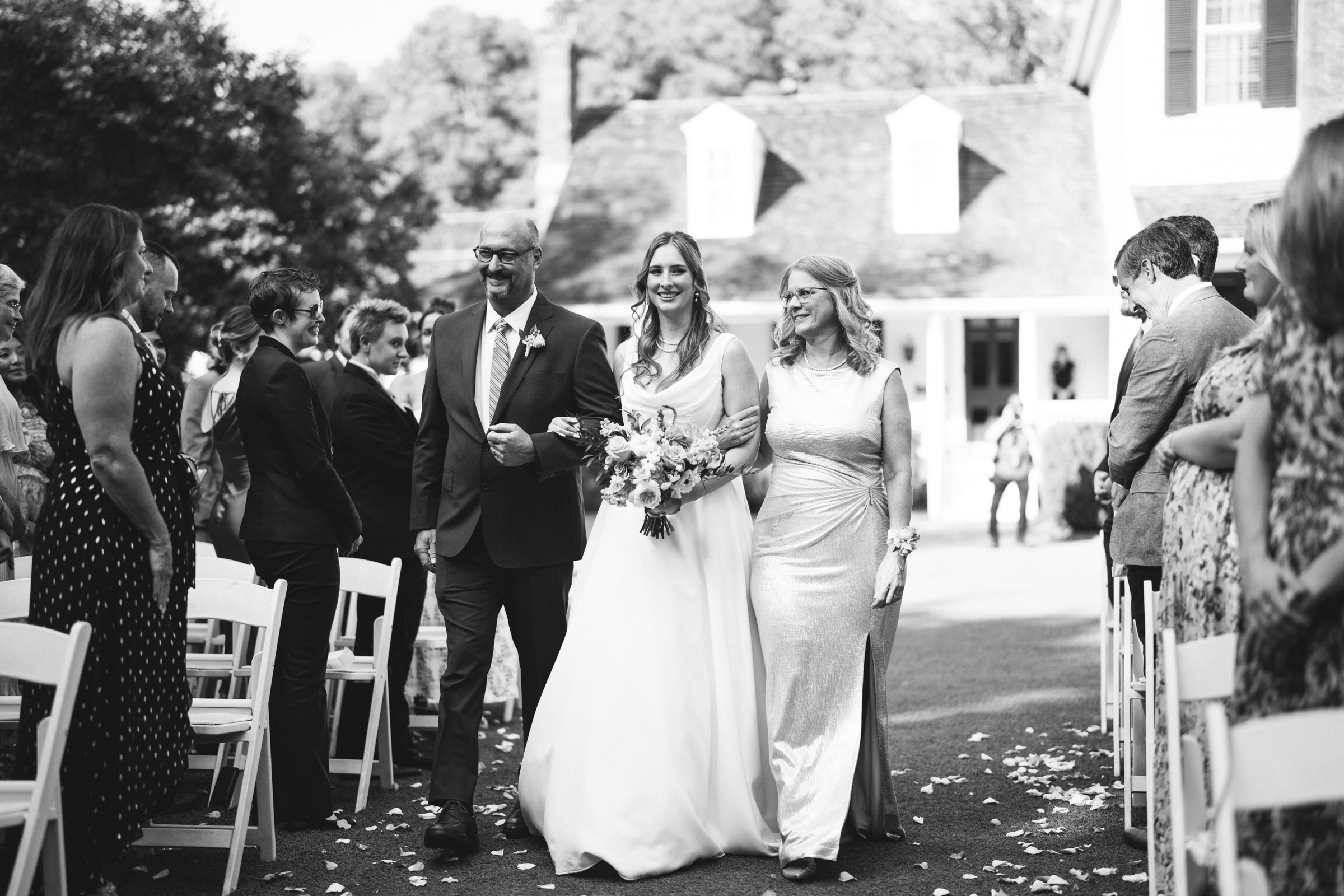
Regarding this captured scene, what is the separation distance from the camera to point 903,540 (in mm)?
5359

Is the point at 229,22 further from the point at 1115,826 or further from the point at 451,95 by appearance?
the point at 451,95

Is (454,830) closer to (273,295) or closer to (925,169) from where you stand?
(273,295)

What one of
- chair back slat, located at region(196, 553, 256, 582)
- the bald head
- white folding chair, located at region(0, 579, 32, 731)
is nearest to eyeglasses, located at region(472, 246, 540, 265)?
the bald head

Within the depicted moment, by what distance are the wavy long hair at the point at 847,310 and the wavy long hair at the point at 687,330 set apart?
13.0 inches

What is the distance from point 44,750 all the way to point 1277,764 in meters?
3.10

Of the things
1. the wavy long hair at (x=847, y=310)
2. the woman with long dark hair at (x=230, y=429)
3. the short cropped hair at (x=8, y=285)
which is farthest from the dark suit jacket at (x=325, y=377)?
the wavy long hair at (x=847, y=310)

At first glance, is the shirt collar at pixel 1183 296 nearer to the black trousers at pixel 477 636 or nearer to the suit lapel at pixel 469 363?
the black trousers at pixel 477 636

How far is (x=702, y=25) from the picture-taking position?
132 ft

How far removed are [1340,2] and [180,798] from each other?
13.2m

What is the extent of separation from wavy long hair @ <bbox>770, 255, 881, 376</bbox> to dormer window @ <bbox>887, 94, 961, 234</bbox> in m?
19.6

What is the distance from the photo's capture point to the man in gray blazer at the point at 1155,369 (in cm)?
Answer: 549

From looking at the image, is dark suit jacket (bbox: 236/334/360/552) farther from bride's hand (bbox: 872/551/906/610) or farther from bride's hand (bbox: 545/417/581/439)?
bride's hand (bbox: 872/551/906/610)

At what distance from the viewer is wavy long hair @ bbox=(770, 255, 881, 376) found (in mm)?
5554

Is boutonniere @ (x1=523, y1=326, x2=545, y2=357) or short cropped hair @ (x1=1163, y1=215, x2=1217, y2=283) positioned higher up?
short cropped hair @ (x1=1163, y1=215, x2=1217, y2=283)
